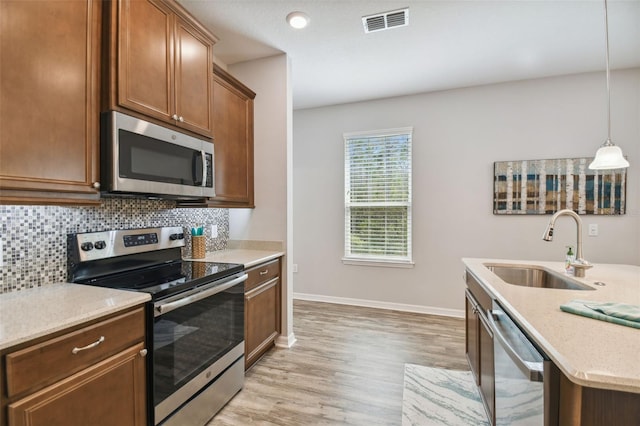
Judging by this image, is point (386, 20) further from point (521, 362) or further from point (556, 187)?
point (556, 187)

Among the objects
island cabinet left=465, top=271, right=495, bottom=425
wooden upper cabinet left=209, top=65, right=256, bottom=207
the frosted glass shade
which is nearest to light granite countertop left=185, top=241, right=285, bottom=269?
wooden upper cabinet left=209, top=65, right=256, bottom=207

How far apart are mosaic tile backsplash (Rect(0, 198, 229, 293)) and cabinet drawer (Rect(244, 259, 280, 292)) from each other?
86 centimetres

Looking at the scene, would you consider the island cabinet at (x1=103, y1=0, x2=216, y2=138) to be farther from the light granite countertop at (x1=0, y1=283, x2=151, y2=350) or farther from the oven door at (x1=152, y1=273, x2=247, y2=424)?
the oven door at (x1=152, y1=273, x2=247, y2=424)

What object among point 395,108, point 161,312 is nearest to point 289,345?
point 161,312

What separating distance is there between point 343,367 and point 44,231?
7.22 feet

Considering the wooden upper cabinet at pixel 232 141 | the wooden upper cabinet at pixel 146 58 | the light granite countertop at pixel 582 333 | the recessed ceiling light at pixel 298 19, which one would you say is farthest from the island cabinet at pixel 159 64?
the light granite countertop at pixel 582 333

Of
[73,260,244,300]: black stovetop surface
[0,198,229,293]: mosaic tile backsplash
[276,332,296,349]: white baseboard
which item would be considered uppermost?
[0,198,229,293]: mosaic tile backsplash

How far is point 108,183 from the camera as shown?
1.49 metres

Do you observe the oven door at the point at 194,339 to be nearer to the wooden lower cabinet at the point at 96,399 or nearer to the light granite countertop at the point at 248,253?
the wooden lower cabinet at the point at 96,399

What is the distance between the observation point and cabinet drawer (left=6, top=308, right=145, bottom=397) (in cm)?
96

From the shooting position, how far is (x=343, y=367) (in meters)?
2.45

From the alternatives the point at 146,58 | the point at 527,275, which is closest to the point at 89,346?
the point at 146,58

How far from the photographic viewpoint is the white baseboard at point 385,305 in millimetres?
3613

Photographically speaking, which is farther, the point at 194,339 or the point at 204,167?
the point at 204,167
